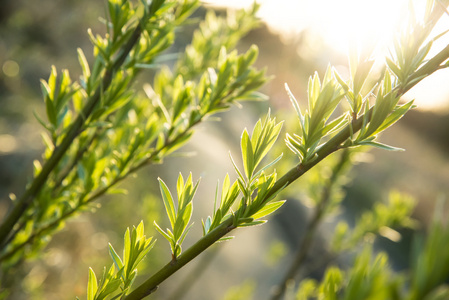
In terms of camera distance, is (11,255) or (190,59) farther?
(190,59)

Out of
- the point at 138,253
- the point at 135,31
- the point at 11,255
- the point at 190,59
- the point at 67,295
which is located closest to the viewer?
the point at 138,253

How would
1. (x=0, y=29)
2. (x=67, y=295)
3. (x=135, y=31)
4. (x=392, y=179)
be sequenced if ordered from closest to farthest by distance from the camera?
1. (x=135, y=31)
2. (x=67, y=295)
3. (x=0, y=29)
4. (x=392, y=179)

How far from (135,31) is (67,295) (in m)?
2.22

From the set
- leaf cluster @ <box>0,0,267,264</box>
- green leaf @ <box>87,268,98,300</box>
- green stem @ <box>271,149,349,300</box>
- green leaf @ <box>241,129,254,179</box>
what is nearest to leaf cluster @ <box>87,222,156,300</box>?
green leaf @ <box>87,268,98,300</box>

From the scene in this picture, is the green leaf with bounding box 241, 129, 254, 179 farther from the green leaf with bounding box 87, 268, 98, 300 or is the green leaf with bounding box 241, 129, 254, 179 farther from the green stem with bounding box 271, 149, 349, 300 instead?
the green stem with bounding box 271, 149, 349, 300

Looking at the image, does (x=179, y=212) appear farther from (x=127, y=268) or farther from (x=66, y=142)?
(x=66, y=142)

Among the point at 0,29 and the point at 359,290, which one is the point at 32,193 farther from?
the point at 0,29

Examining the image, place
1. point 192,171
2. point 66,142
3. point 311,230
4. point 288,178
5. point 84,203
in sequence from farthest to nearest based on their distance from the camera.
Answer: point 192,171, point 311,230, point 84,203, point 66,142, point 288,178

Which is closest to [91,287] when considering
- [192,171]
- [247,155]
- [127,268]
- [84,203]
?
[127,268]

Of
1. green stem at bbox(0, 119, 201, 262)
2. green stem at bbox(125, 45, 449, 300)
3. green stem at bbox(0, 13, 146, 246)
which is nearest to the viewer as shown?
green stem at bbox(125, 45, 449, 300)

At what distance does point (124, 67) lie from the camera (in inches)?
24.9

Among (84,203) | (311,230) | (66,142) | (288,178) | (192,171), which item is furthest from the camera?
(192,171)

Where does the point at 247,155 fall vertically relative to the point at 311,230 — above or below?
above

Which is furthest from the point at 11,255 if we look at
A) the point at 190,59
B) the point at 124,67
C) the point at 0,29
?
the point at 0,29
